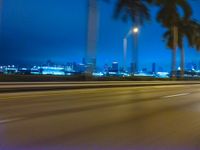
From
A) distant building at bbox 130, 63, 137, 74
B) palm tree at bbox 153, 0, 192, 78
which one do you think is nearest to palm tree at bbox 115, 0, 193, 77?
palm tree at bbox 153, 0, 192, 78

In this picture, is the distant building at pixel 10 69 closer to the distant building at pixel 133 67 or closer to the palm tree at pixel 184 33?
the distant building at pixel 133 67

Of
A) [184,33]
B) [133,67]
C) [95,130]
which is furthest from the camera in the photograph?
[184,33]

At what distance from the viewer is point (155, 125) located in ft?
42.5

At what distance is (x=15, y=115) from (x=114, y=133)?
4.16 metres

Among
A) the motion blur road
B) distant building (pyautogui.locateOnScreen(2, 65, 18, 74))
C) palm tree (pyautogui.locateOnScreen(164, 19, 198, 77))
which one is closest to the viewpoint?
the motion blur road

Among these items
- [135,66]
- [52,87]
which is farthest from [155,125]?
[135,66]

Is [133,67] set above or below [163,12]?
below

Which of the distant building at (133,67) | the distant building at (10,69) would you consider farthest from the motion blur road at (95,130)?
the distant building at (133,67)

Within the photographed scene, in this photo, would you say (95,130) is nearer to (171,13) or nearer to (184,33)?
(171,13)

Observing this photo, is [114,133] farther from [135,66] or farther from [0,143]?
[135,66]

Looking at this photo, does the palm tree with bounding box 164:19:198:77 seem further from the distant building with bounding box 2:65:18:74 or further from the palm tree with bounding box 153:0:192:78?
the distant building with bounding box 2:65:18:74

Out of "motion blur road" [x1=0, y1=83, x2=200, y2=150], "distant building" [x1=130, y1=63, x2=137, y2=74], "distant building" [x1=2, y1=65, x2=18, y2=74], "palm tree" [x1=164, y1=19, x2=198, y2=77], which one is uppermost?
"palm tree" [x1=164, y1=19, x2=198, y2=77]

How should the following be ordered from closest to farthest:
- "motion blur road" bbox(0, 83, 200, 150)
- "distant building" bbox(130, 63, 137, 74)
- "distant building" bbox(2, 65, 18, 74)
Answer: "motion blur road" bbox(0, 83, 200, 150), "distant building" bbox(2, 65, 18, 74), "distant building" bbox(130, 63, 137, 74)

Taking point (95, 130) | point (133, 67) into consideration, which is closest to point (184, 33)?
point (133, 67)
